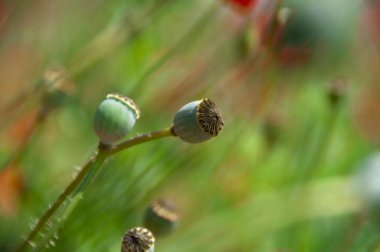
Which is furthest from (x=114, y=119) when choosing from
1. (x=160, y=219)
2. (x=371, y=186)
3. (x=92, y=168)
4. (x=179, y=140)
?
(x=179, y=140)

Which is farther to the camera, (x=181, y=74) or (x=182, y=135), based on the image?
(x=181, y=74)

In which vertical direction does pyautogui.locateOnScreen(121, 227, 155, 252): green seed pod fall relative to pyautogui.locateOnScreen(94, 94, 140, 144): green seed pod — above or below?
below

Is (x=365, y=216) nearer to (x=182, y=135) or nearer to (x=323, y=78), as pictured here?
(x=182, y=135)

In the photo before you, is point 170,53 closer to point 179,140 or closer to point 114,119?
point 179,140

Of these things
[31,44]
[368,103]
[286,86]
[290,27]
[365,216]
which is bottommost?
[365,216]

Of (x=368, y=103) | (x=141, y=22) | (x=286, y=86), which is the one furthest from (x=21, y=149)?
(x=368, y=103)

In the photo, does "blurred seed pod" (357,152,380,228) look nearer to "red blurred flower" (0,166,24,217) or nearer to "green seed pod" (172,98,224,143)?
"green seed pod" (172,98,224,143)

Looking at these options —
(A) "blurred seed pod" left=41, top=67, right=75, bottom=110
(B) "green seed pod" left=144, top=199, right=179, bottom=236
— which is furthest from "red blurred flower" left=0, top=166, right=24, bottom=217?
(B) "green seed pod" left=144, top=199, right=179, bottom=236
